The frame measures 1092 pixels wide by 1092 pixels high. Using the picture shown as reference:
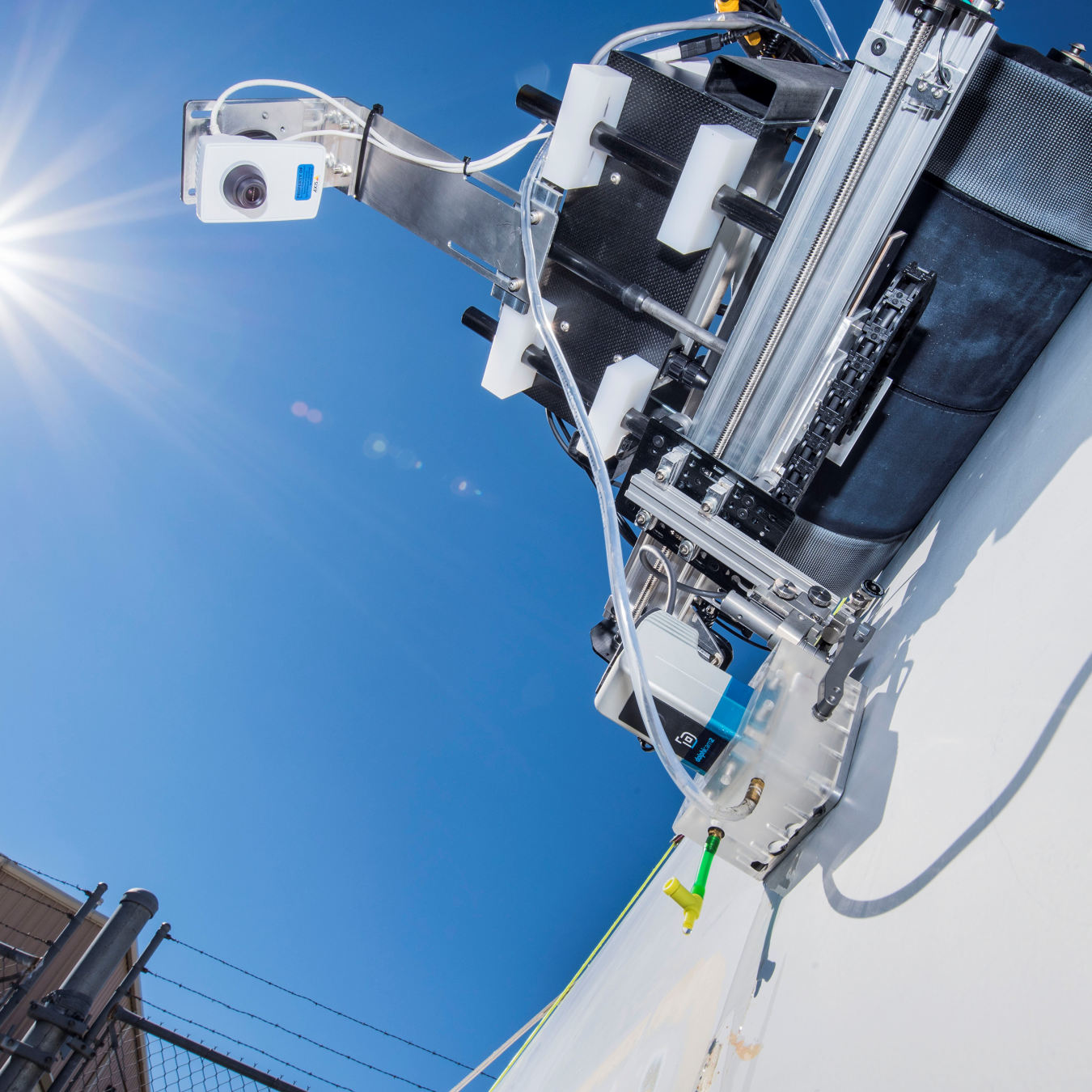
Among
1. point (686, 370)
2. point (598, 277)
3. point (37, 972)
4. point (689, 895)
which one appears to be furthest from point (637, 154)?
point (37, 972)

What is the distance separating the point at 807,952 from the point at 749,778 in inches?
14.1

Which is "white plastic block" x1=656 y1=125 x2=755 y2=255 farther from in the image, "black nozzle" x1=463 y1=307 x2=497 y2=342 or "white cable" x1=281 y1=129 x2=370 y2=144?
"white cable" x1=281 y1=129 x2=370 y2=144

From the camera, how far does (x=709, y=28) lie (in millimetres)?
2141

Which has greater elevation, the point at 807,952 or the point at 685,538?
the point at 685,538

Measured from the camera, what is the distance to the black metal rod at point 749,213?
1854mm

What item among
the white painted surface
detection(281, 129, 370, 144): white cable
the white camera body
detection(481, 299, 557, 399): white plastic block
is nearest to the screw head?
the white painted surface

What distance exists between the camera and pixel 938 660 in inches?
55.7

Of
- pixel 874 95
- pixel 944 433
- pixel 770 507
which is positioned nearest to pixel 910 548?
pixel 944 433

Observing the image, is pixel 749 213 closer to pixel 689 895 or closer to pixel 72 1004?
pixel 689 895

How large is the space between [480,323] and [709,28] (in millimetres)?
956

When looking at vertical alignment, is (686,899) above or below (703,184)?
below

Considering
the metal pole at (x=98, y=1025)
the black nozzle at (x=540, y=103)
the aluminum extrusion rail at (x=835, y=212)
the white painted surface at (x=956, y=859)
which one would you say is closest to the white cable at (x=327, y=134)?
the black nozzle at (x=540, y=103)

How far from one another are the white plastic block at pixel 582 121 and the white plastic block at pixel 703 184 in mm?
236

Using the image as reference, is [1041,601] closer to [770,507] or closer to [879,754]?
[879,754]
